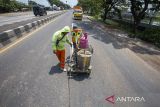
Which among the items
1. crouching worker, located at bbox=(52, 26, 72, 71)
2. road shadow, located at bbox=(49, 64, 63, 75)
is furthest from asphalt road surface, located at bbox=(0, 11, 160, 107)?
crouching worker, located at bbox=(52, 26, 72, 71)

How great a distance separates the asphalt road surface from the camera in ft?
19.1

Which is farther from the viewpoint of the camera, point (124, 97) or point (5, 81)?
point (5, 81)

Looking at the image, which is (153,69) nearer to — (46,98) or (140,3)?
(46,98)

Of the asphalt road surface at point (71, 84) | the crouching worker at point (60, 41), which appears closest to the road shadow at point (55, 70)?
the asphalt road surface at point (71, 84)

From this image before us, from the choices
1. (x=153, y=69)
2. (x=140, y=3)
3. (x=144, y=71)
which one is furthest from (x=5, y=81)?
(x=140, y=3)

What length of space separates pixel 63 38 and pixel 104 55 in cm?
421

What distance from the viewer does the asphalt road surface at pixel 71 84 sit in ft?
19.1

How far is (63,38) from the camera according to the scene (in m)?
7.80

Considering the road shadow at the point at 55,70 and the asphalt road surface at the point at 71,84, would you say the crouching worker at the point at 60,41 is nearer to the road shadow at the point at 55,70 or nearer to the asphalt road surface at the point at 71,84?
the road shadow at the point at 55,70

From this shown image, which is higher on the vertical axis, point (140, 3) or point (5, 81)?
point (140, 3)

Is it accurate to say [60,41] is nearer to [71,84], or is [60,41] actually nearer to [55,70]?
[55,70]

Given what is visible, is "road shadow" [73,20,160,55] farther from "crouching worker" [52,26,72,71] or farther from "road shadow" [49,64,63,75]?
"crouching worker" [52,26,72,71]

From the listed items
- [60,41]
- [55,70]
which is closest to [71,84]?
[55,70]

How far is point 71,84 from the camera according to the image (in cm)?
697
